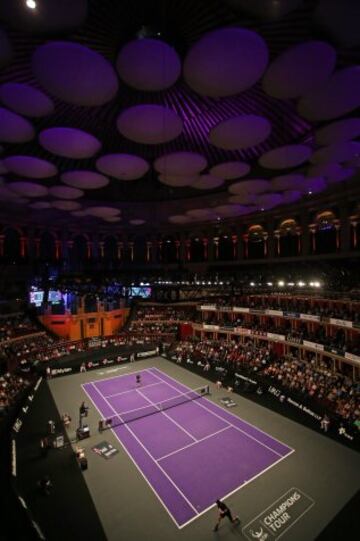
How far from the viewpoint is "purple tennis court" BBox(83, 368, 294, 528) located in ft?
40.3

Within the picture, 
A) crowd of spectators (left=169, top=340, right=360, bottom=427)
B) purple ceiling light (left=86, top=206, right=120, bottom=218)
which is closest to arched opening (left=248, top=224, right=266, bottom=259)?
crowd of spectators (left=169, top=340, right=360, bottom=427)

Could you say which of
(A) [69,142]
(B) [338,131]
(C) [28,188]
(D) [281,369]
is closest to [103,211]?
(C) [28,188]

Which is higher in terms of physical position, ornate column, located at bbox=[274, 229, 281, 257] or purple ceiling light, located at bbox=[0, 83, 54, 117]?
purple ceiling light, located at bbox=[0, 83, 54, 117]

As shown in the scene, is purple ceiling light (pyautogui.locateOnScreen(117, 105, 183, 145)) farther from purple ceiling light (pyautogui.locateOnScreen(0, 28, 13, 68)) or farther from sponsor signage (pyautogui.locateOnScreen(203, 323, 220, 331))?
sponsor signage (pyautogui.locateOnScreen(203, 323, 220, 331))

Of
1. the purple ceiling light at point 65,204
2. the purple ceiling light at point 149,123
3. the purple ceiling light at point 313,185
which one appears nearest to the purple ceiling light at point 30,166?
the purple ceiling light at point 149,123

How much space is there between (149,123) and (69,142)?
4.61 metres

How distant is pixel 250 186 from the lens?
2109 centimetres

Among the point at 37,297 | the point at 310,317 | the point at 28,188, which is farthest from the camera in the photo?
the point at 37,297

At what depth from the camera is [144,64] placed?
9547mm

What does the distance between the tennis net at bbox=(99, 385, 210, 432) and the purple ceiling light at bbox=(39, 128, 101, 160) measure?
1575cm

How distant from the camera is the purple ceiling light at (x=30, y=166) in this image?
16000 mm

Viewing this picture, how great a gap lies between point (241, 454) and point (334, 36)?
18063mm

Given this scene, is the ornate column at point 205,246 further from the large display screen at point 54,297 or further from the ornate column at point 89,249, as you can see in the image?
the large display screen at point 54,297

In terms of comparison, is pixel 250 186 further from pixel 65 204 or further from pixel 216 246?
pixel 216 246
